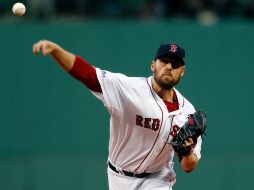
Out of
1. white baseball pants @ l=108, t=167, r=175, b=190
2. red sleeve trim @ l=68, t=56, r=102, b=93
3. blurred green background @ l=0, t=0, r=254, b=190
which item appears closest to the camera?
red sleeve trim @ l=68, t=56, r=102, b=93

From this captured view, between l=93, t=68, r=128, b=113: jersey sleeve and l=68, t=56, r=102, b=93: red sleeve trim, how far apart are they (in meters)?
0.04

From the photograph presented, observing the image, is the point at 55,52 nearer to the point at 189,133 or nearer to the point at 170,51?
the point at 170,51

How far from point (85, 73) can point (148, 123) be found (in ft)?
2.84

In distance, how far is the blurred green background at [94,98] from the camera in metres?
10.3

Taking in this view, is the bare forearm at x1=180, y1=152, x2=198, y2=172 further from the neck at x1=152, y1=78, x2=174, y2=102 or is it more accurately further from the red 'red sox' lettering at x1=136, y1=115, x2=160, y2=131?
the neck at x1=152, y1=78, x2=174, y2=102

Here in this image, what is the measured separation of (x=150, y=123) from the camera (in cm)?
604

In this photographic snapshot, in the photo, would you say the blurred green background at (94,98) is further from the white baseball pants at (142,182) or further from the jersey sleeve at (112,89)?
the jersey sleeve at (112,89)

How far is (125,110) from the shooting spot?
19.4 ft

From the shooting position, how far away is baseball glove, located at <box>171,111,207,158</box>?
230 inches

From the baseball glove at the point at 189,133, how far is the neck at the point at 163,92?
0.37 m

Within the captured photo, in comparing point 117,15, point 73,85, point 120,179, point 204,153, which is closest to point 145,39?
point 117,15

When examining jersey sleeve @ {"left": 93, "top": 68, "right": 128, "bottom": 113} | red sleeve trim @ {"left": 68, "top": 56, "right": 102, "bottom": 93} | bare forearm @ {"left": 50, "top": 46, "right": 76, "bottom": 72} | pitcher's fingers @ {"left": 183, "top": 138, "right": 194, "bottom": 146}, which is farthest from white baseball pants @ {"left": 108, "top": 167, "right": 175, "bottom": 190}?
bare forearm @ {"left": 50, "top": 46, "right": 76, "bottom": 72}

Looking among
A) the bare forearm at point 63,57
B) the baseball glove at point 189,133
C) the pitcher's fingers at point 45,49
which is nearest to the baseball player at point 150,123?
the baseball glove at point 189,133

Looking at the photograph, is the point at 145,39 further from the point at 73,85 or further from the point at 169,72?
the point at 169,72
